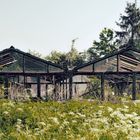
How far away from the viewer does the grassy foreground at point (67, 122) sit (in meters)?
6.80

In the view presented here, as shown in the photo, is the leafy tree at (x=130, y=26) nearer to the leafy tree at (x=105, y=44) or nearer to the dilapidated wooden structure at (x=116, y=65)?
the leafy tree at (x=105, y=44)

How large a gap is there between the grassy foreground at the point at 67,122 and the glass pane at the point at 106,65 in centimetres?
1164

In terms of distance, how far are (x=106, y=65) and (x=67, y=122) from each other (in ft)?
54.5

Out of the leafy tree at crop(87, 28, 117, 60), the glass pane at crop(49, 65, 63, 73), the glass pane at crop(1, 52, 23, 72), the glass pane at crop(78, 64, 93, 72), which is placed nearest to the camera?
the glass pane at crop(78, 64, 93, 72)

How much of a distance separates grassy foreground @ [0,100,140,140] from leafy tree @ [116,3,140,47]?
48701 mm

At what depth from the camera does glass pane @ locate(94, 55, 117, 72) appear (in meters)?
23.9

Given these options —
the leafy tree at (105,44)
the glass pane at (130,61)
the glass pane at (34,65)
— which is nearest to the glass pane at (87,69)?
the glass pane at (130,61)

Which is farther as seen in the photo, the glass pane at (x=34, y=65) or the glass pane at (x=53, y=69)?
the glass pane at (x=53, y=69)

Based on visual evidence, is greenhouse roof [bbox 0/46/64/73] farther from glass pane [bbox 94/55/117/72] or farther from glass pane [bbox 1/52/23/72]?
glass pane [bbox 94/55/117/72]

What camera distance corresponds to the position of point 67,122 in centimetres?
767

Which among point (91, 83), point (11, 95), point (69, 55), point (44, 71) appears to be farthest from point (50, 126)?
point (69, 55)

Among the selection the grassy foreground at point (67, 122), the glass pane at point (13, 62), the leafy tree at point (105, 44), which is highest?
the leafy tree at point (105, 44)

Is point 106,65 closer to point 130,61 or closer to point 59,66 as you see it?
point 130,61

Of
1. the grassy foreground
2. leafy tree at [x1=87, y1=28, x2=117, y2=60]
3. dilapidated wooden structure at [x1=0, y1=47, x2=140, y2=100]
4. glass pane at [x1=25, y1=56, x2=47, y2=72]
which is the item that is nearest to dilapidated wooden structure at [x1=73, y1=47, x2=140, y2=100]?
dilapidated wooden structure at [x1=0, y1=47, x2=140, y2=100]
